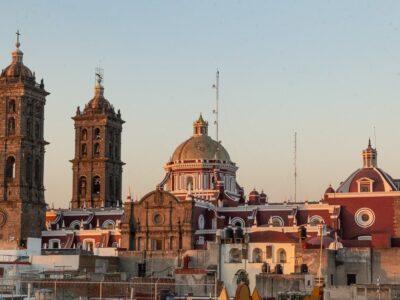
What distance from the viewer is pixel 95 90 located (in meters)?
98.7

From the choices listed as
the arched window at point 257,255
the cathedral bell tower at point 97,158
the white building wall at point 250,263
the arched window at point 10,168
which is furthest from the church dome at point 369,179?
the arched window at point 10,168

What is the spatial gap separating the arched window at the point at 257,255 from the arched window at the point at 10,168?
2670 cm

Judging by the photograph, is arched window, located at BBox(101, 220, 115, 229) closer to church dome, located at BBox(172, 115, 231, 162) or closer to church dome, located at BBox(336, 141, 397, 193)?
church dome, located at BBox(172, 115, 231, 162)

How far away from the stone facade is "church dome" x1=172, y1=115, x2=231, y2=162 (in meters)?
10.7

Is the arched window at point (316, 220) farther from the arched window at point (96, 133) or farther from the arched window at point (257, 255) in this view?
the arched window at point (96, 133)

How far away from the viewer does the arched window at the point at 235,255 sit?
212 feet

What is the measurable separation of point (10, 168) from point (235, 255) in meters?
→ 26.8

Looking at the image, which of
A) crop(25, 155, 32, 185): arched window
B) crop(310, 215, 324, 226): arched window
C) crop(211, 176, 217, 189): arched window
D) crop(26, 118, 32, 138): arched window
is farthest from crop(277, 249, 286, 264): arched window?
crop(26, 118, 32, 138): arched window

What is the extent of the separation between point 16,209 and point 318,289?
196ft

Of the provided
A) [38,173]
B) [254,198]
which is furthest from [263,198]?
[38,173]

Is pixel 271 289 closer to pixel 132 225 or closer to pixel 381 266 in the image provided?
pixel 381 266

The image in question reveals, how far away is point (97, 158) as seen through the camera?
93562 mm

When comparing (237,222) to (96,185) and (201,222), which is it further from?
(96,185)

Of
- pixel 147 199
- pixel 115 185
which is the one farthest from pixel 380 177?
pixel 115 185
